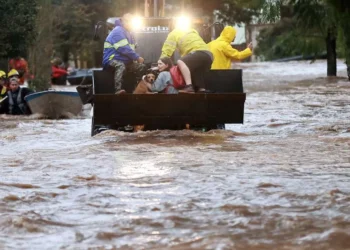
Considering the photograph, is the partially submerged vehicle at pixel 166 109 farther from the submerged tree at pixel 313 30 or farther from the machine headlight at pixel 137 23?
the submerged tree at pixel 313 30

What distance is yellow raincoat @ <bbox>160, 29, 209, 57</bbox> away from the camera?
15.5 meters

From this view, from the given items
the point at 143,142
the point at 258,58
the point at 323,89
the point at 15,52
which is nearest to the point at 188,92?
the point at 143,142

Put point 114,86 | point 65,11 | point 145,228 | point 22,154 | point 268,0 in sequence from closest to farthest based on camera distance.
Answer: point 145,228 < point 22,154 < point 114,86 < point 268,0 < point 65,11

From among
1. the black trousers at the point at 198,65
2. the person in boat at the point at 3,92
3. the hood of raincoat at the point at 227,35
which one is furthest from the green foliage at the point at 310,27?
the black trousers at the point at 198,65

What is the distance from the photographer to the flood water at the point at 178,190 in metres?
7.04

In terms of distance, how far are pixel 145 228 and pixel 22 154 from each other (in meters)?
5.65

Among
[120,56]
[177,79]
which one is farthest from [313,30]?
[177,79]

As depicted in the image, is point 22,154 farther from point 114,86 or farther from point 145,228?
point 145,228

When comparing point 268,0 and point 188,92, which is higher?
point 268,0

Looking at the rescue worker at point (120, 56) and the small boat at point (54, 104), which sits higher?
the rescue worker at point (120, 56)

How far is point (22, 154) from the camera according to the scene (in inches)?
497

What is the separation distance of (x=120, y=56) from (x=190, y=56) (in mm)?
1213

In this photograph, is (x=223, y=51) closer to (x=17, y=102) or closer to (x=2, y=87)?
(x=17, y=102)

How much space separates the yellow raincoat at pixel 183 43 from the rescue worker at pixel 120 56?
50 centimetres
